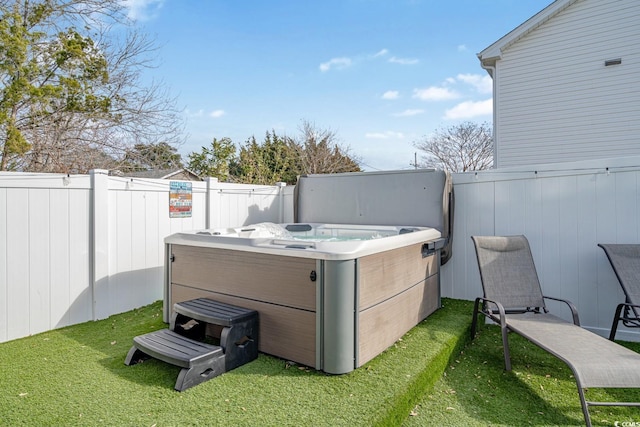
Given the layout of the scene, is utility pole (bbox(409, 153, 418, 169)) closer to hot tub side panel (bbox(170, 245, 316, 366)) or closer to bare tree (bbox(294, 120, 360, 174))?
bare tree (bbox(294, 120, 360, 174))

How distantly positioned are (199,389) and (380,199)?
3.59m

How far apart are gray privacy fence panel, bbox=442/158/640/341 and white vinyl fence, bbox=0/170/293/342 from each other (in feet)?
13.1

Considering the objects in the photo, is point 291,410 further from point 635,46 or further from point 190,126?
point 635,46

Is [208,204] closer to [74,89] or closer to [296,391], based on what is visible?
[74,89]

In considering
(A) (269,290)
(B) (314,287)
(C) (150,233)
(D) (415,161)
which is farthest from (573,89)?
(D) (415,161)

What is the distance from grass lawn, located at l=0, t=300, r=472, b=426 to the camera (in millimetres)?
2053

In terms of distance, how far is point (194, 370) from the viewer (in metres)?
2.39

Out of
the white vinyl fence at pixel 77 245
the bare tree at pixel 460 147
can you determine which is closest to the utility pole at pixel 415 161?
the bare tree at pixel 460 147

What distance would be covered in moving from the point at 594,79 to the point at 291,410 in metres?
7.59

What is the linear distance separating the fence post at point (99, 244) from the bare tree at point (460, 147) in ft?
40.9

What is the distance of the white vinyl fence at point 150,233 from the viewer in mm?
3365

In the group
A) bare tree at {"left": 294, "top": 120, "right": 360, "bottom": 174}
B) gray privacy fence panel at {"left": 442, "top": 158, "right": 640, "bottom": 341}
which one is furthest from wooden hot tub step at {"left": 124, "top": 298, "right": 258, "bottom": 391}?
bare tree at {"left": 294, "top": 120, "right": 360, "bottom": 174}

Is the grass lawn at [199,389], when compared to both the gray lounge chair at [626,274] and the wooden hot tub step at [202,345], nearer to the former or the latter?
the wooden hot tub step at [202,345]

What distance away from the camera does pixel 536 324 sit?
125 inches
